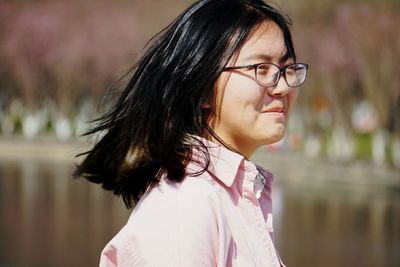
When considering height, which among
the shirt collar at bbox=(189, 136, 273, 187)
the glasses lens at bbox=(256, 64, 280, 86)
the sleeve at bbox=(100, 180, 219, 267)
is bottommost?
the sleeve at bbox=(100, 180, 219, 267)

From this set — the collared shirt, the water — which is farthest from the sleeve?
the water

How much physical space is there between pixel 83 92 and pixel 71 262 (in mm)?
31151

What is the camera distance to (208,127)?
5.76ft

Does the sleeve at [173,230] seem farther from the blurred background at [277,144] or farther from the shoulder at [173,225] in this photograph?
the blurred background at [277,144]

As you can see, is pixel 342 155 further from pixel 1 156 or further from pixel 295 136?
pixel 1 156

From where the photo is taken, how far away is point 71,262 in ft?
30.0

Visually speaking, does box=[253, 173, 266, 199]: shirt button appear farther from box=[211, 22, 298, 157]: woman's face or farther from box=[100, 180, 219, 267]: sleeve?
box=[100, 180, 219, 267]: sleeve

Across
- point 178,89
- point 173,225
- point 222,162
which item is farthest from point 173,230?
point 178,89

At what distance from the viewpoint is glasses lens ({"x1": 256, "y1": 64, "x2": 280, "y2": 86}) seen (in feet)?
5.68

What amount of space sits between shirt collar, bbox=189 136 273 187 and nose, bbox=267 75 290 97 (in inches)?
4.9

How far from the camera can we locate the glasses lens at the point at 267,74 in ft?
5.68

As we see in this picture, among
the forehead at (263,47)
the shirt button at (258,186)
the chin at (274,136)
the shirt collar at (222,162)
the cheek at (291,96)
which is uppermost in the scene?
the forehead at (263,47)

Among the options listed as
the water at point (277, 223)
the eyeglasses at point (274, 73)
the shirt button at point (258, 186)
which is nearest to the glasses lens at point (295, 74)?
the eyeglasses at point (274, 73)

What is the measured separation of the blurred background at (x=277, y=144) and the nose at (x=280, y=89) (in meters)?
0.39
